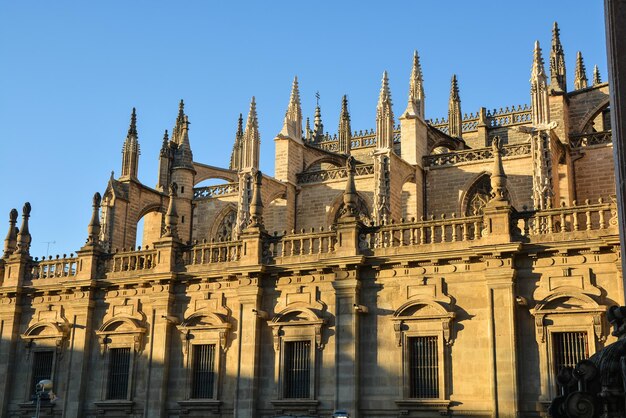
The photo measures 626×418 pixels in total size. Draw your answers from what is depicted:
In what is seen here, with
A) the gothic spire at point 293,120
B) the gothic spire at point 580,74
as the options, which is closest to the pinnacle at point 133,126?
the gothic spire at point 293,120

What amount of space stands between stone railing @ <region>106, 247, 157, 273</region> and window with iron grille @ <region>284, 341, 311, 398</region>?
5783mm

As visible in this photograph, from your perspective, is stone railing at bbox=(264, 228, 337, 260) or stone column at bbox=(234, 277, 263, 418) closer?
stone column at bbox=(234, 277, 263, 418)

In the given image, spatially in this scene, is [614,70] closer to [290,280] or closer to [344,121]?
[290,280]

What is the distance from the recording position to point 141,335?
27.4 meters

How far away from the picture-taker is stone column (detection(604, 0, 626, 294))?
27.7 ft

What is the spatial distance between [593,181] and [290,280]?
1744 cm

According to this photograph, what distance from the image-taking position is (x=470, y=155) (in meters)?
39.7

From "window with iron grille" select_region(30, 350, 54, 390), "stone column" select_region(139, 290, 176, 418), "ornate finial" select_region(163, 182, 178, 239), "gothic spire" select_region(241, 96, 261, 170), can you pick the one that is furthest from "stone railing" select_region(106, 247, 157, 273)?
"gothic spire" select_region(241, 96, 261, 170)

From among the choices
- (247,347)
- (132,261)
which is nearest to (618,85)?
(247,347)

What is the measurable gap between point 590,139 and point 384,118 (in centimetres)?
912

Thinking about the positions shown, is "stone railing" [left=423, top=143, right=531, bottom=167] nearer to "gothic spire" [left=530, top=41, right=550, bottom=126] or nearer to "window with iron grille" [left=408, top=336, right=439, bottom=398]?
"gothic spire" [left=530, top=41, right=550, bottom=126]

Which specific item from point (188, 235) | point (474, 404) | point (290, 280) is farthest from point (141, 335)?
point (188, 235)

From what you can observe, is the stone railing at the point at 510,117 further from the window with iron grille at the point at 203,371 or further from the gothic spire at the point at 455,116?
the window with iron grille at the point at 203,371

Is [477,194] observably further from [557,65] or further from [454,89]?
[454,89]
